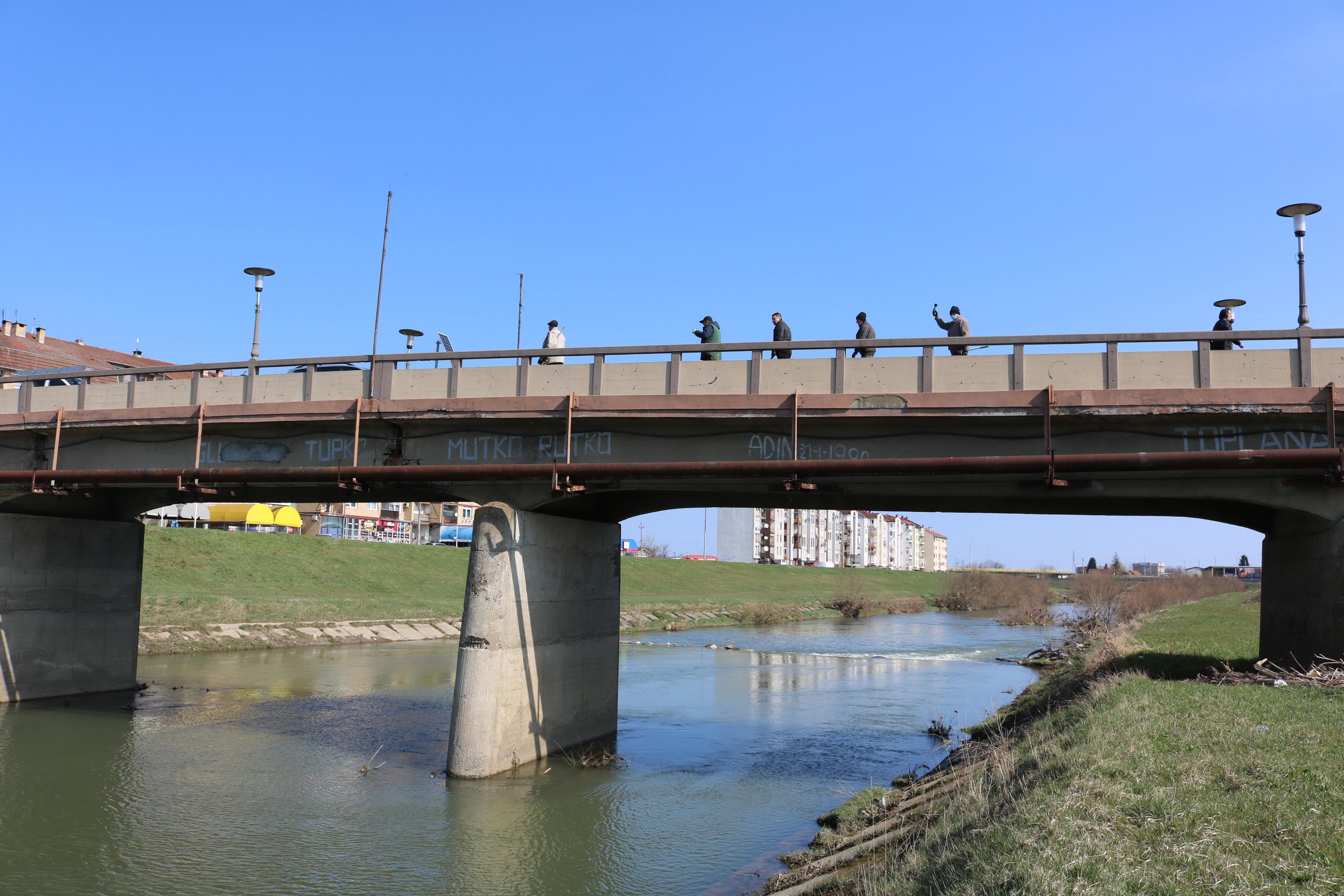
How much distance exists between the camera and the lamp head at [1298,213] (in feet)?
51.9

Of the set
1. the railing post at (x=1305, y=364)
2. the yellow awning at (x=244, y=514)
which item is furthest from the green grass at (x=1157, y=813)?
the yellow awning at (x=244, y=514)

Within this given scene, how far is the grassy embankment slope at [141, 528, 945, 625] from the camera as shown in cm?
3972

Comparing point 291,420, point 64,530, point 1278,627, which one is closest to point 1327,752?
point 1278,627

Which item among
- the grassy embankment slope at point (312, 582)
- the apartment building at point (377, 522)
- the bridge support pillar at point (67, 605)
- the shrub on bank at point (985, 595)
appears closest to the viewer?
the bridge support pillar at point (67, 605)

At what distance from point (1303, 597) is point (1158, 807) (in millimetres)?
10853

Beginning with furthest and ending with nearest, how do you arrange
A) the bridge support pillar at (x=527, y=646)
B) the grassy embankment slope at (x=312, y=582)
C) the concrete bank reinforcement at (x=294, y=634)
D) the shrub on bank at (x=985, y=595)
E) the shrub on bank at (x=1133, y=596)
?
1. the shrub on bank at (x=985, y=595)
2. the shrub on bank at (x=1133, y=596)
3. the grassy embankment slope at (x=312, y=582)
4. the concrete bank reinforcement at (x=294, y=634)
5. the bridge support pillar at (x=527, y=646)

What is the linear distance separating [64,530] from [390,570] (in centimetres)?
3372

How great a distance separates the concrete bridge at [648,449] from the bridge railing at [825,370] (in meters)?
0.04

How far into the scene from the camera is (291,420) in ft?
62.2

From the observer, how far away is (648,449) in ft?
59.3

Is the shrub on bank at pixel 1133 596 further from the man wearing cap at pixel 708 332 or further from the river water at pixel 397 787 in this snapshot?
the man wearing cap at pixel 708 332

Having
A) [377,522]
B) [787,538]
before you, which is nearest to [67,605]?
[377,522]

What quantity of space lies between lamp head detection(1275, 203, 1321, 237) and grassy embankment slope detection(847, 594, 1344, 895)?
738 cm

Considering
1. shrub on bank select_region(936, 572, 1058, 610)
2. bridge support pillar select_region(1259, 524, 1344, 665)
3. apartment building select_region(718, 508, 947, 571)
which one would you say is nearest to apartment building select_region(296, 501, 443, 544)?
shrub on bank select_region(936, 572, 1058, 610)
